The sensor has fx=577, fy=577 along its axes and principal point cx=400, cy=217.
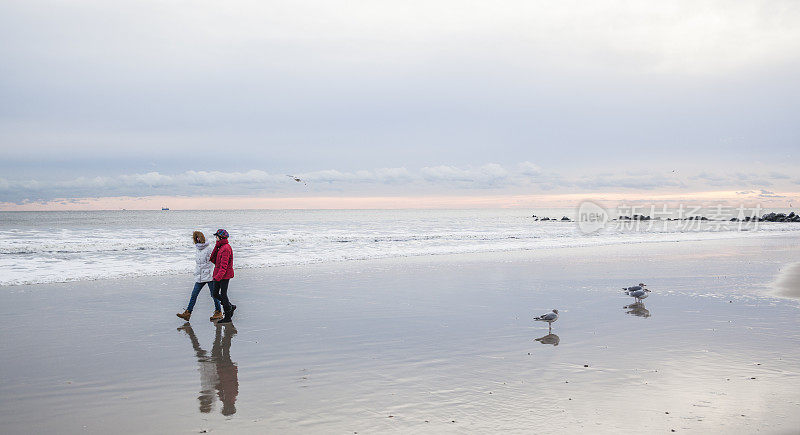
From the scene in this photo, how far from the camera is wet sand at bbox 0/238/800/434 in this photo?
566 cm

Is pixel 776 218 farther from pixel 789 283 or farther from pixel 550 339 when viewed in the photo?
pixel 550 339

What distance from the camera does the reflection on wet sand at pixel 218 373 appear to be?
6242 millimetres

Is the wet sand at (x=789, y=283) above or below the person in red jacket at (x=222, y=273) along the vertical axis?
below

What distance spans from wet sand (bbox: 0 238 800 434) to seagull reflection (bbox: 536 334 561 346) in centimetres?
6

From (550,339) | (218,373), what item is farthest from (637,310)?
(218,373)

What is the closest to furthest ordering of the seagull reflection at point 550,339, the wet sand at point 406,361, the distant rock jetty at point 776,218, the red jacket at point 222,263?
1. the wet sand at point 406,361
2. the seagull reflection at point 550,339
3. the red jacket at point 222,263
4. the distant rock jetty at point 776,218

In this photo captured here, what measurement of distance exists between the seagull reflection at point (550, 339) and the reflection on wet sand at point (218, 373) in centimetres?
454

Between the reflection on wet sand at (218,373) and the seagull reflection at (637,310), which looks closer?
the reflection on wet sand at (218,373)

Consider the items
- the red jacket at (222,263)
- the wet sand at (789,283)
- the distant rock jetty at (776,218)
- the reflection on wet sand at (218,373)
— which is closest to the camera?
the reflection on wet sand at (218,373)

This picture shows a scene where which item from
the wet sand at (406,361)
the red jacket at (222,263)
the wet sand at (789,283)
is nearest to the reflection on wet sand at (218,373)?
the wet sand at (406,361)

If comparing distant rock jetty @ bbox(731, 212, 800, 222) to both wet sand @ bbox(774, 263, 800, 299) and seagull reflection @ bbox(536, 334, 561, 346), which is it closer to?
wet sand @ bbox(774, 263, 800, 299)

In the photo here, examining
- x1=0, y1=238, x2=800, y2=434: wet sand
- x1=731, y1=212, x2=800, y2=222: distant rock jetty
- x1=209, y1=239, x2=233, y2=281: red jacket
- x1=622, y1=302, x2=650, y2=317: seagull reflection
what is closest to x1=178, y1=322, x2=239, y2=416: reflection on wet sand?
x1=0, y1=238, x2=800, y2=434: wet sand

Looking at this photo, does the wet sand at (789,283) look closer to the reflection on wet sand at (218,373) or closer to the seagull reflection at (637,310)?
the seagull reflection at (637,310)

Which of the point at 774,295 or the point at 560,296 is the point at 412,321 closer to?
the point at 560,296
